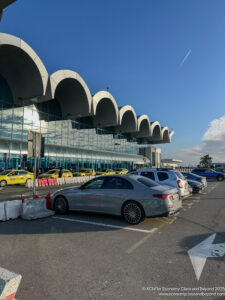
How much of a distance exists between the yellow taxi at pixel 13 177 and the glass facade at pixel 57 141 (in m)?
7.72

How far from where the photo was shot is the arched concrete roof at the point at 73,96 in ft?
102

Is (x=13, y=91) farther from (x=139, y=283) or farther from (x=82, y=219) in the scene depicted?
(x=139, y=283)

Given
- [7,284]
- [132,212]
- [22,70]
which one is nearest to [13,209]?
[132,212]

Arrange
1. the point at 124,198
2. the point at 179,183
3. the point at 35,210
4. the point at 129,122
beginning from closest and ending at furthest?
the point at 124,198 → the point at 35,210 → the point at 179,183 → the point at 129,122

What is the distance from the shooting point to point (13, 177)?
18969 millimetres

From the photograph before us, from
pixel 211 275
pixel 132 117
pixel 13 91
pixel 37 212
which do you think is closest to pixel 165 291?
pixel 211 275

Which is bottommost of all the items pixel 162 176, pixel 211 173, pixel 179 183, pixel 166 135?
pixel 211 173

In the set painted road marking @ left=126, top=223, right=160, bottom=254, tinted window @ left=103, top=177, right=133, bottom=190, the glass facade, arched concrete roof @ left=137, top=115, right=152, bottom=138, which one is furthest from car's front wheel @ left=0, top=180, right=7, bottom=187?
arched concrete roof @ left=137, top=115, right=152, bottom=138

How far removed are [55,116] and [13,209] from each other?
28.7m

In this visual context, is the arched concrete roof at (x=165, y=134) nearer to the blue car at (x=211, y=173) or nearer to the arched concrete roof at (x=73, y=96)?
the arched concrete roof at (x=73, y=96)

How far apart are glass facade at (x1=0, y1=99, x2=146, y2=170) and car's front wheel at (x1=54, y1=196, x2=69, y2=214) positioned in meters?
21.1

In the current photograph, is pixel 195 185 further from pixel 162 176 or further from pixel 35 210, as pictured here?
pixel 35 210

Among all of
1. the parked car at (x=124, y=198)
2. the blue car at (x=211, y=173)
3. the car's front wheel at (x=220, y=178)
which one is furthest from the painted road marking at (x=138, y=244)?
the car's front wheel at (x=220, y=178)

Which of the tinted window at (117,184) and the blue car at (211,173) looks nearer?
the tinted window at (117,184)
